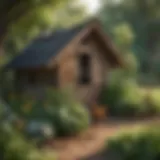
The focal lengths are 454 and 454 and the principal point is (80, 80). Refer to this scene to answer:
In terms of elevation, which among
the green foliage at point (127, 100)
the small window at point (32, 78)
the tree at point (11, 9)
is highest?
the small window at point (32, 78)

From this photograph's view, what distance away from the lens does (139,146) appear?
9102 millimetres

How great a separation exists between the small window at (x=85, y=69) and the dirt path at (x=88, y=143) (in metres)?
3.53

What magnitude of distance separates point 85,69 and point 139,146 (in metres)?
10.9

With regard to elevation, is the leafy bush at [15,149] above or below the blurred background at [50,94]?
below

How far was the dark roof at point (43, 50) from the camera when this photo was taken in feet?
58.9

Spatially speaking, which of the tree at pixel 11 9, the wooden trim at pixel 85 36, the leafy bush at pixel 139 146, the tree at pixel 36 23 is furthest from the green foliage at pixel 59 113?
the leafy bush at pixel 139 146

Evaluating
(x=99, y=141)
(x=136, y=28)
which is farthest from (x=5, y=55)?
(x=136, y=28)

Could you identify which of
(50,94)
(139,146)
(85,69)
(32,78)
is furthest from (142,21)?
(139,146)

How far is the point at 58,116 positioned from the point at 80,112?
0.74m

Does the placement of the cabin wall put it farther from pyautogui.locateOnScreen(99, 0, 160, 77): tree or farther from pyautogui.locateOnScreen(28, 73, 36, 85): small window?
pyautogui.locateOnScreen(99, 0, 160, 77): tree

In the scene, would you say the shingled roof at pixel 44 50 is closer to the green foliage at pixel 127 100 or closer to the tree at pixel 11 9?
the green foliage at pixel 127 100

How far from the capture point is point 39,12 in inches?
596

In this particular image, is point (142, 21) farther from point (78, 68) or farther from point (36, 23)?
point (36, 23)

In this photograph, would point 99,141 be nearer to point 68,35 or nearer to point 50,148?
point 50,148
